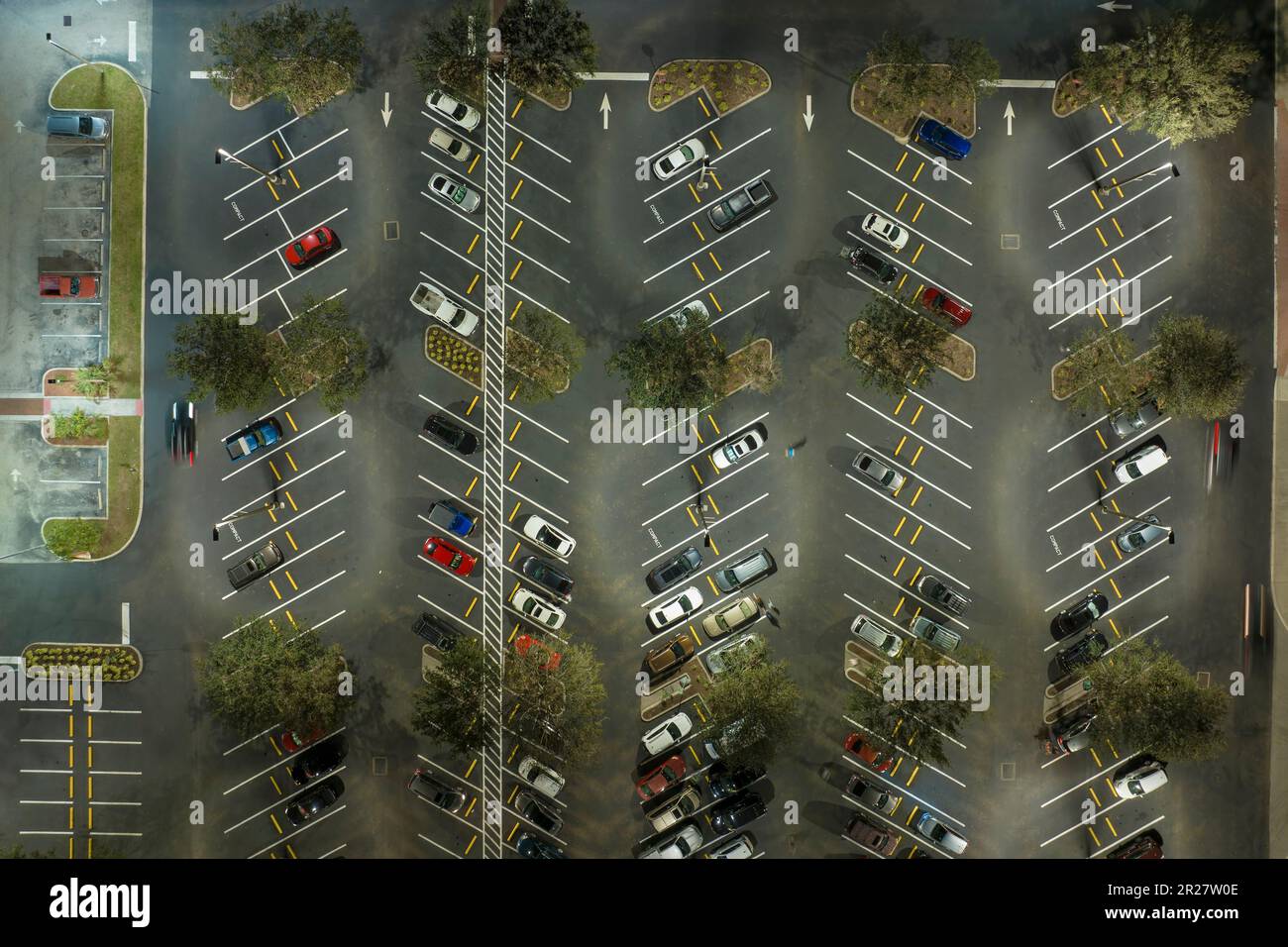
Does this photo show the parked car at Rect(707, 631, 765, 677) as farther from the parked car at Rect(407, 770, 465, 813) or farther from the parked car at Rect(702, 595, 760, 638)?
the parked car at Rect(407, 770, 465, 813)

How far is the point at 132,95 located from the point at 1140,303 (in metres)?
48.5

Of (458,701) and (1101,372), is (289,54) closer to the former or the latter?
(458,701)

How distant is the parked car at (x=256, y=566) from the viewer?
4722 centimetres

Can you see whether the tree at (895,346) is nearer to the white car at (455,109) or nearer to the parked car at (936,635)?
the parked car at (936,635)

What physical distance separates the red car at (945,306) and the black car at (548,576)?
2121 cm

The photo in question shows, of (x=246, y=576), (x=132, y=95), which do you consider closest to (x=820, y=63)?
(x=132, y=95)

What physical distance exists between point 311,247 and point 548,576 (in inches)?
745

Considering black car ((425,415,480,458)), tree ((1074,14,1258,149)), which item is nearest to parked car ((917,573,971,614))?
black car ((425,415,480,458))

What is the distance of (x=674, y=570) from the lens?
1857 inches

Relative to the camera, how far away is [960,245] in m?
47.7

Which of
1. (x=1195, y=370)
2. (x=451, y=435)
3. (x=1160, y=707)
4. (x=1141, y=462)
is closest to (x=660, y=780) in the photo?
(x=451, y=435)

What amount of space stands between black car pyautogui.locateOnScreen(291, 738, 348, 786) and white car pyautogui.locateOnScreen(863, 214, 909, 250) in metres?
34.5

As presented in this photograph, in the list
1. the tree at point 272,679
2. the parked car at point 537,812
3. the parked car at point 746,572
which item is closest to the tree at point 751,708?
the parked car at point 746,572

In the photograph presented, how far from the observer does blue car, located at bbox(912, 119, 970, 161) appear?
4709 cm
